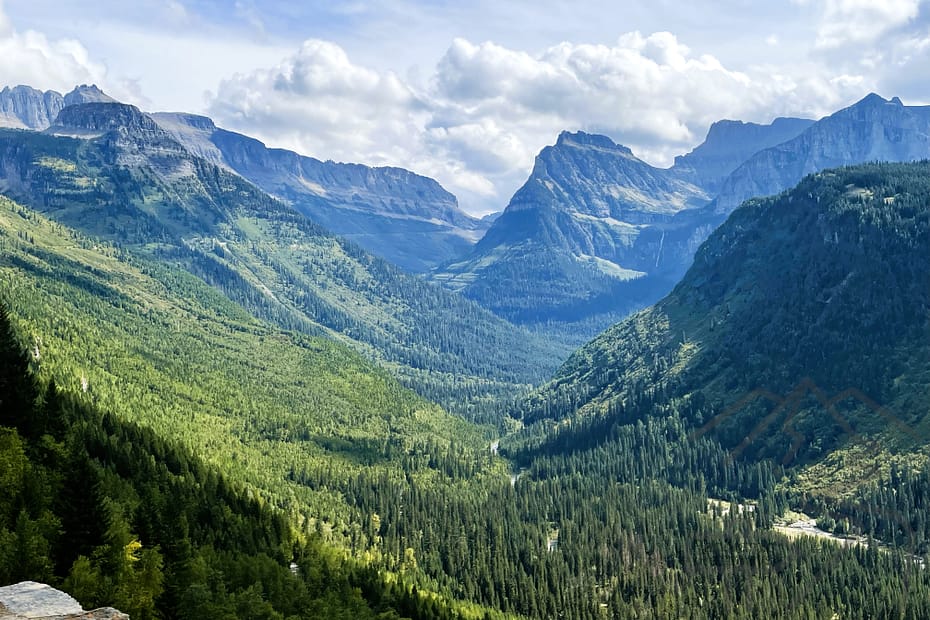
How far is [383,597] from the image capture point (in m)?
158

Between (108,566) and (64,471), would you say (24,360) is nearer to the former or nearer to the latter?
(64,471)


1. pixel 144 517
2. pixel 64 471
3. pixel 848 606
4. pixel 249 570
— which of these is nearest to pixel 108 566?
pixel 144 517

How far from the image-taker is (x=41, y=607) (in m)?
59.4

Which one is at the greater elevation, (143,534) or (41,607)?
(41,607)

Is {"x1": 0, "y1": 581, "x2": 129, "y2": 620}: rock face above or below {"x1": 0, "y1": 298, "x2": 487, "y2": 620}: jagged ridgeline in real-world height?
above

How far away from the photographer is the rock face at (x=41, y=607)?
5744 cm

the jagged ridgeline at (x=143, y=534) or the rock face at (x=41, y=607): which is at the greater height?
the rock face at (x=41, y=607)

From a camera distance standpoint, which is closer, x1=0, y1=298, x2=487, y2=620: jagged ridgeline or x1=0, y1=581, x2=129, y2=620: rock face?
x1=0, y1=581, x2=129, y2=620: rock face

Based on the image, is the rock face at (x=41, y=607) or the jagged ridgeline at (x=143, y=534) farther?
the jagged ridgeline at (x=143, y=534)

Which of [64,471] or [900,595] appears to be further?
[900,595]

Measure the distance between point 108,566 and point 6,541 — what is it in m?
11.0

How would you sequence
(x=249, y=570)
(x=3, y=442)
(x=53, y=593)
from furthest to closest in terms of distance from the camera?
(x=249, y=570), (x=3, y=442), (x=53, y=593)

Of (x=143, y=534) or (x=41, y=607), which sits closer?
(x=41, y=607)

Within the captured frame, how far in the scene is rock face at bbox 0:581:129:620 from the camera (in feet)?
188
